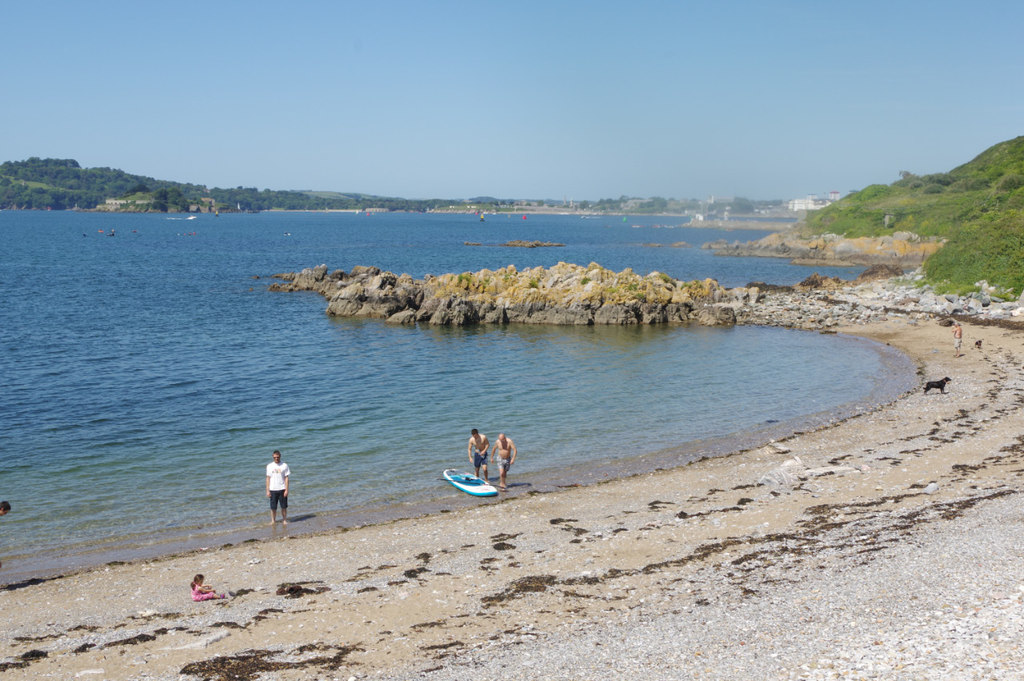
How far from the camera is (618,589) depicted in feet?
43.7

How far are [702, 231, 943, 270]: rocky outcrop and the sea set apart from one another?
48713mm

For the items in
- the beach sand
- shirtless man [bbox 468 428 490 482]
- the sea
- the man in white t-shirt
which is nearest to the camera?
the beach sand

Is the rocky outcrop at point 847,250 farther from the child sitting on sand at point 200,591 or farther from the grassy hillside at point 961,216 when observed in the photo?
the child sitting on sand at point 200,591

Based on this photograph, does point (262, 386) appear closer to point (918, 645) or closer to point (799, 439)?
point (799, 439)

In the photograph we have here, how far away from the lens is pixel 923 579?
12.4 metres

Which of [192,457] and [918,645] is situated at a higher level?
[918,645]

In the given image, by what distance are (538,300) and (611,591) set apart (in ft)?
127

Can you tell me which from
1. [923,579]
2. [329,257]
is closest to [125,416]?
[923,579]

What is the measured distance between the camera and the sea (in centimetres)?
1950

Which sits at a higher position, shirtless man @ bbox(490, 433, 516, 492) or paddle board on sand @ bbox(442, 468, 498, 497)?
shirtless man @ bbox(490, 433, 516, 492)

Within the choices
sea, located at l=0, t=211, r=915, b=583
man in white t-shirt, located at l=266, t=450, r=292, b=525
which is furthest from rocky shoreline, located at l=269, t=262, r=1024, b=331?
man in white t-shirt, located at l=266, t=450, r=292, b=525

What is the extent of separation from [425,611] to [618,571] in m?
3.62

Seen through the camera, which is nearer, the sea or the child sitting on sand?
the child sitting on sand

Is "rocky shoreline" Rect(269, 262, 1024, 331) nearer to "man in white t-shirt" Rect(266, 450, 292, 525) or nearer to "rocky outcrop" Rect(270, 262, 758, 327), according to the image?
"rocky outcrop" Rect(270, 262, 758, 327)
